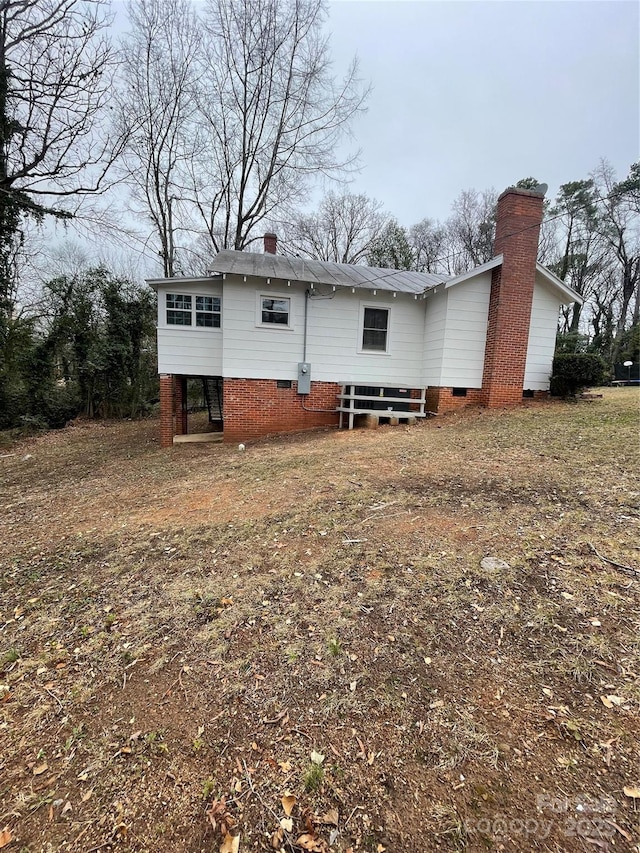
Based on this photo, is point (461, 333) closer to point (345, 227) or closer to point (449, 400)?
point (449, 400)

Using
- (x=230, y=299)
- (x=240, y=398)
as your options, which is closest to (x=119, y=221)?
(x=230, y=299)

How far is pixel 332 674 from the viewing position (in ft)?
6.75

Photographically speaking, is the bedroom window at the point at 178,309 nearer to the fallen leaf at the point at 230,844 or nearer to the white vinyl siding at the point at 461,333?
the white vinyl siding at the point at 461,333

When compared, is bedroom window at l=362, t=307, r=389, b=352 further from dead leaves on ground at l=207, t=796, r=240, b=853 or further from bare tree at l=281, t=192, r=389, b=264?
bare tree at l=281, t=192, r=389, b=264

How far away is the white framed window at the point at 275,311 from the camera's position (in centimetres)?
954

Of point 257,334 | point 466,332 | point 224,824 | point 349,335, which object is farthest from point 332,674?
point 466,332

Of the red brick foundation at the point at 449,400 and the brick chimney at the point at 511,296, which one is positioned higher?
the brick chimney at the point at 511,296

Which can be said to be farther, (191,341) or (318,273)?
(318,273)

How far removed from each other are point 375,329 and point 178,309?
514 centimetres

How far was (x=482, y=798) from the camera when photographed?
1.45m

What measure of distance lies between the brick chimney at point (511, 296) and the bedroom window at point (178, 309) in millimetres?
7587

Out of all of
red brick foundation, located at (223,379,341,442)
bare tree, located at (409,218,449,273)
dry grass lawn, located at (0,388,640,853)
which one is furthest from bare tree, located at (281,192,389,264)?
dry grass lawn, located at (0,388,640,853)

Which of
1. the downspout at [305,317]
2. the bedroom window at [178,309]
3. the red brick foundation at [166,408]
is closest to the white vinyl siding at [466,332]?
the downspout at [305,317]

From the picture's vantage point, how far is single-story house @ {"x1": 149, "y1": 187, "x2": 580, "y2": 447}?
920 centimetres
